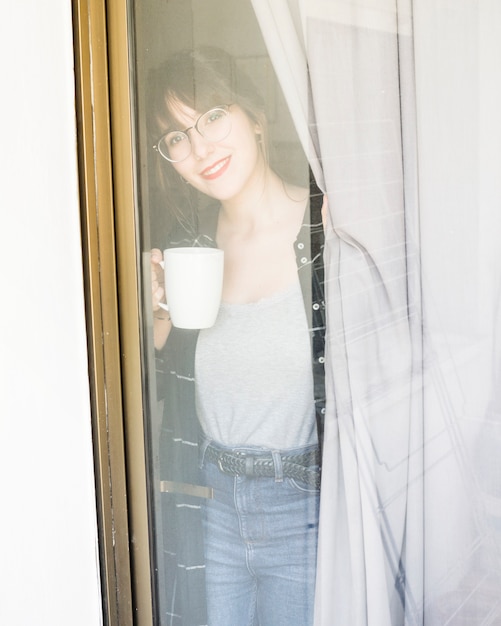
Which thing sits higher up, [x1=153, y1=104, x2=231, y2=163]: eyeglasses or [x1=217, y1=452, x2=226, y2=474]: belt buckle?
[x1=153, y1=104, x2=231, y2=163]: eyeglasses

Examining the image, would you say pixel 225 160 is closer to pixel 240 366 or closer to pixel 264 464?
pixel 240 366

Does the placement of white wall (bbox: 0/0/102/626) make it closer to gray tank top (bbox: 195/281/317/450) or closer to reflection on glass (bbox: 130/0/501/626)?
reflection on glass (bbox: 130/0/501/626)

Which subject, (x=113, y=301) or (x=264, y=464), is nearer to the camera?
(x=264, y=464)

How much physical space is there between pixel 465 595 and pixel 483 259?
451 mm

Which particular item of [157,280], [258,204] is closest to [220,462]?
[157,280]

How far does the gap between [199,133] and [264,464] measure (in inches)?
21.1

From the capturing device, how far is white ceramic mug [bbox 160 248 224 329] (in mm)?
1209

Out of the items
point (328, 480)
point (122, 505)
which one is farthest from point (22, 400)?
point (328, 480)

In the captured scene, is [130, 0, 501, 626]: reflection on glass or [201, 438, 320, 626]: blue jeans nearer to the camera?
[130, 0, 501, 626]: reflection on glass

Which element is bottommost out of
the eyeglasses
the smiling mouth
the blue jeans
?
the blue jeans

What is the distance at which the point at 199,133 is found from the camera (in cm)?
118

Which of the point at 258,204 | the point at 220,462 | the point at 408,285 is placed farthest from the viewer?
the point at 220,462

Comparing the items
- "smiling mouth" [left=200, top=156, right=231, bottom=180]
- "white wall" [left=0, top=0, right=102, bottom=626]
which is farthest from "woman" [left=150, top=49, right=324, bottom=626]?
"white wall" [left=0, top=0, right=102, bottom=626]

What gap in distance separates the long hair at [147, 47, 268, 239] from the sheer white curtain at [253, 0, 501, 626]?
7 cm
